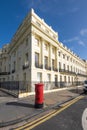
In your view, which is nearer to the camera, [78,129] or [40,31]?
[78,129]

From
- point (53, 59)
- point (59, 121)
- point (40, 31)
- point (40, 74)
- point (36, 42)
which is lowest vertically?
point (59, 121)

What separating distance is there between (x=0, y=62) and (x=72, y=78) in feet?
87.6

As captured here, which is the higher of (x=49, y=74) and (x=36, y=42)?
(x=36, y=42)

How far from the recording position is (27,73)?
23.8m

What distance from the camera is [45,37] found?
27859mm

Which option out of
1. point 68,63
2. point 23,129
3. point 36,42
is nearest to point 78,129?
point 23,129

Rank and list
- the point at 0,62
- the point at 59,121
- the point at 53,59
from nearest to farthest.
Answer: the point at 59,121 → the point at 53,59 → the point at 0,62

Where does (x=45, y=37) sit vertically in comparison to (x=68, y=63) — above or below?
above

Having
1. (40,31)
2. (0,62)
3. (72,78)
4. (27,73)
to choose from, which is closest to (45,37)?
(40,31)

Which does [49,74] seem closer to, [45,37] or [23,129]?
[45,37]

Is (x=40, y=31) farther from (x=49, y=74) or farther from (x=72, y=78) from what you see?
(x=72, y=78)

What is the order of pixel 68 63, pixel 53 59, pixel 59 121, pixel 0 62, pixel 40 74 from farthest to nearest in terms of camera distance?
pixel 0 62 → pixel 68 63 → pixel 53 59 → pixel 40 74 → pixel 59 121

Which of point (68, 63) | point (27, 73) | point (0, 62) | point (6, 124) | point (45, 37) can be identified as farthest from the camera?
point (0, 62)

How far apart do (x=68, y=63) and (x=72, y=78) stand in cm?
546
